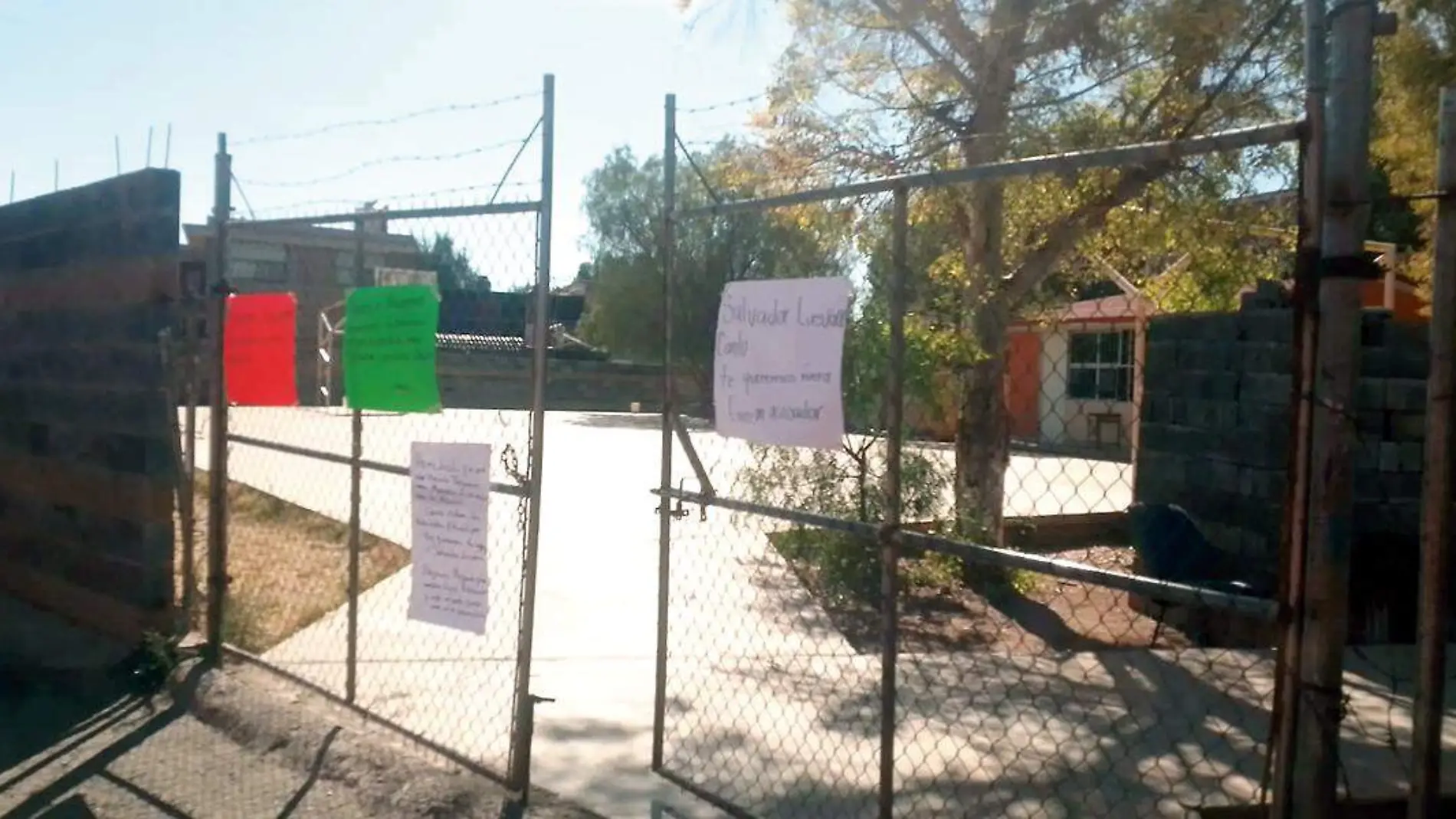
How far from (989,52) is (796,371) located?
6.22m

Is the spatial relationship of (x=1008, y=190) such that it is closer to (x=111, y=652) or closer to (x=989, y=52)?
(x=989, y=52)

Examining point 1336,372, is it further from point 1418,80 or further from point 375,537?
point 375,537

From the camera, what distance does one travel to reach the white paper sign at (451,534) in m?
5.39

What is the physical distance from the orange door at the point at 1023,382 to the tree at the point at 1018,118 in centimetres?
39

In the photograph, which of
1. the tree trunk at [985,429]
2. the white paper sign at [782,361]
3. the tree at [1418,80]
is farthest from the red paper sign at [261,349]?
the tree at [1418,80]

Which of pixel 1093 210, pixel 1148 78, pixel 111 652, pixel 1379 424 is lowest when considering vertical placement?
pixel 111 652

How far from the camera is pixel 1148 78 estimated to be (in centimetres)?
1026

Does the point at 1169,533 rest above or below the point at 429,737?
above

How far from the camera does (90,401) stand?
26.2 feet

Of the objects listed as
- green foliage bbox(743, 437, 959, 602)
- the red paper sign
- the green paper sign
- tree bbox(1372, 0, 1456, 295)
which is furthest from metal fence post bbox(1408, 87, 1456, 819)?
tree bbox(1372, 0, 1456, 295)

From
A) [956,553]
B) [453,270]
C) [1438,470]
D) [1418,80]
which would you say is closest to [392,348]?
[453,270]

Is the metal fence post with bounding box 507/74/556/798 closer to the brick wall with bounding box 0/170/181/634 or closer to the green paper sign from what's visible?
the green paper sign

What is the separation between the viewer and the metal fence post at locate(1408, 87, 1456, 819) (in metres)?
2.96


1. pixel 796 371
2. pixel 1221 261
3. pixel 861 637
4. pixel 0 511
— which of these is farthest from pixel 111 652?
pixel 1221 261
